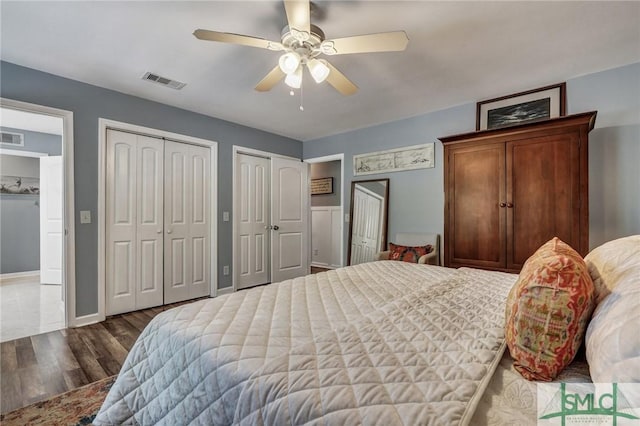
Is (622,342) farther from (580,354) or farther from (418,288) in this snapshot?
(418,288)

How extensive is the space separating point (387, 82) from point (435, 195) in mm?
1542

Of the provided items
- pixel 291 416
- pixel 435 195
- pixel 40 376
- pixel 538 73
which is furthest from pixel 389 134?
pixel 40 376

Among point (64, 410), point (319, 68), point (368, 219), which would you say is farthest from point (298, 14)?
point (368, 219)

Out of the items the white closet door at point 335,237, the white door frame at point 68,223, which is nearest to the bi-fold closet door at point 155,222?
the white door frame at point 68,223

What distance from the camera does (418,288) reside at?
64.4 inches

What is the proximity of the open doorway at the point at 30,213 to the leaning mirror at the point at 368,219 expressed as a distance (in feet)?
12.3

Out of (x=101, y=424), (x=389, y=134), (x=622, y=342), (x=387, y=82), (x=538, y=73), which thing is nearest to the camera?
(x=622, y=342)

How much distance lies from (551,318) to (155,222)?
3.73m

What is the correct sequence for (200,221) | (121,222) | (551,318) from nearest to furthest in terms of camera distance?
(551,318) < (121,222) < (200,221)

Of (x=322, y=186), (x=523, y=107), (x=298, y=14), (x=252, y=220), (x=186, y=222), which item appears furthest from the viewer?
(x=322, y=186)

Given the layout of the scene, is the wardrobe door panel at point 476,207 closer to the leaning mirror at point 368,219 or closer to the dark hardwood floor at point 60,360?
the leaning mirror at point 368,219

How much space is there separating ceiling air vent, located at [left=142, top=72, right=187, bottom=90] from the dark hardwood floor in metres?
2.42

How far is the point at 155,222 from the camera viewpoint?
347 cm

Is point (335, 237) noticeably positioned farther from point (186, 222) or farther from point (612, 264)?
point (612, 264)
